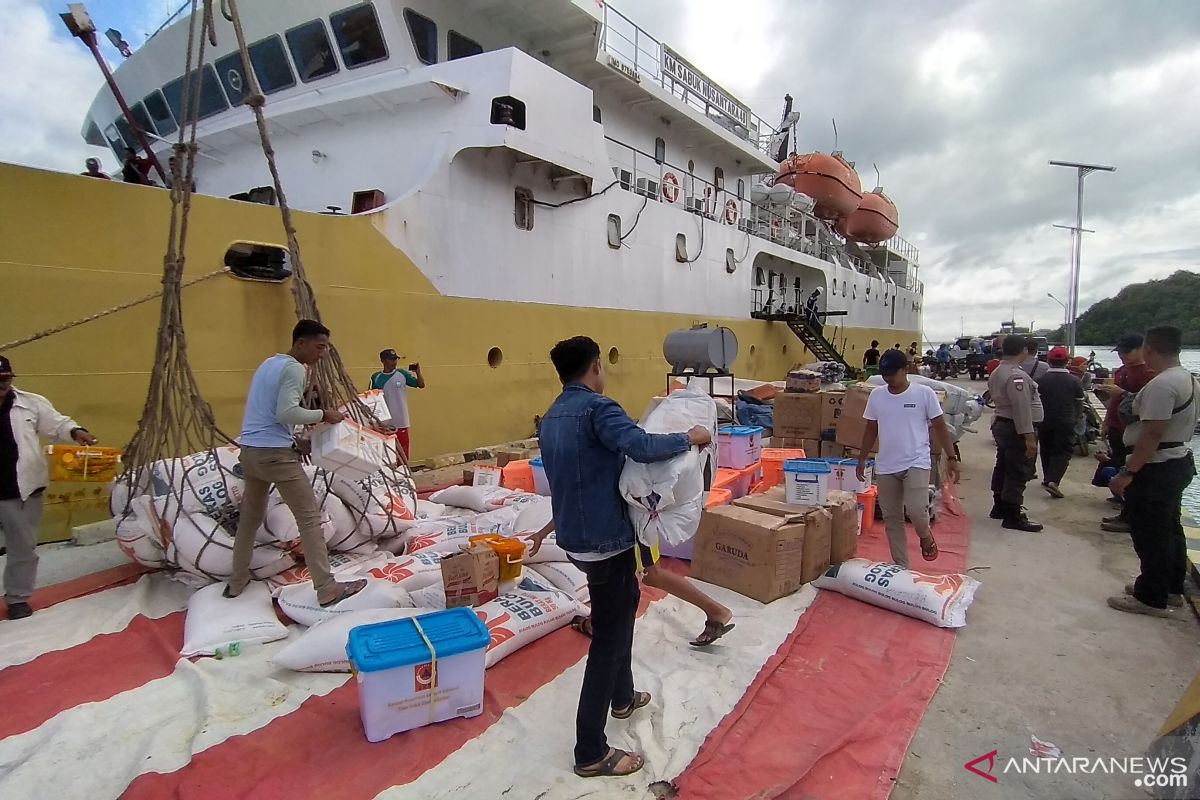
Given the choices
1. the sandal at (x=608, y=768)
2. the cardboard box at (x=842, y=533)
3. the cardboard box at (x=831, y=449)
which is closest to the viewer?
the sandal at (x=608, y=768)

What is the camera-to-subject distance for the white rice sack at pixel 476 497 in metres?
5.10

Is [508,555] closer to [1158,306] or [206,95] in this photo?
[206,95]

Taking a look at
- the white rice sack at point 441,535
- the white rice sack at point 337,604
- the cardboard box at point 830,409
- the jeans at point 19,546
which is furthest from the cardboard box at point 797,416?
the jeans at point 19,546

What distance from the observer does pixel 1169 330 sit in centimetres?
352

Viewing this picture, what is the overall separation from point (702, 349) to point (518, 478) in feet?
6.71

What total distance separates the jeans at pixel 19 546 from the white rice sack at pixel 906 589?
14.6 feet

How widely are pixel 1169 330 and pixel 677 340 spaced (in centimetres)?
301

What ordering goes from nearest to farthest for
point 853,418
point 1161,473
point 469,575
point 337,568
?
point 469,575 → point 1161,473 → point 337,568 → point 853,418

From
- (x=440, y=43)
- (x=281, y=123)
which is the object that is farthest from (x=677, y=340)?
(x=281, y=123)

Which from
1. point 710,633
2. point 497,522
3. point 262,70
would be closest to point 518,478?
point 497,522

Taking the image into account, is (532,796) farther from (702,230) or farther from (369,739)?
(702,230)

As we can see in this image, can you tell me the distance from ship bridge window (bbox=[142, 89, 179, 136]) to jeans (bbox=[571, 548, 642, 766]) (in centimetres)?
1055

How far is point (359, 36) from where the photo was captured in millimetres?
7348

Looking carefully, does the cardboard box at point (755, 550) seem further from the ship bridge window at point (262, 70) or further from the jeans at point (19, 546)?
the ship bridge window at point (262, 70)
